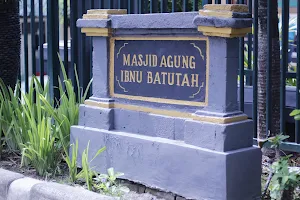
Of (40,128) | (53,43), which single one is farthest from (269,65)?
(53,43)

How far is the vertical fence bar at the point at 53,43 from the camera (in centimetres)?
755

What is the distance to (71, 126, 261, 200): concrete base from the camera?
181 inches

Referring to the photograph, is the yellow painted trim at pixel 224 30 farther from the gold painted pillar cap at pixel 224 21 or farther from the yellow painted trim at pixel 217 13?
the yellow painted trim at pixel 217 13

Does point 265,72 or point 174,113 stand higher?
point 265,72

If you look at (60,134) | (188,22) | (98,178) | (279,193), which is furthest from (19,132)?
(279,193)

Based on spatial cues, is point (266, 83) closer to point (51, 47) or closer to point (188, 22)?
point (188, 22)

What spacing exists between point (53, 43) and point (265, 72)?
2725mm

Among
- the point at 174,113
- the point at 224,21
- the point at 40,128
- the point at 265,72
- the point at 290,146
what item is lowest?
the point at 290,146

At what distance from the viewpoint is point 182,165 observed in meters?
4.87

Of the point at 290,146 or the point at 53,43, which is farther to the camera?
the point at 53,43

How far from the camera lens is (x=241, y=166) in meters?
4.67

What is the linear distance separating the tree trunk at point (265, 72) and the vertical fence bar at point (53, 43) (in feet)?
8.49

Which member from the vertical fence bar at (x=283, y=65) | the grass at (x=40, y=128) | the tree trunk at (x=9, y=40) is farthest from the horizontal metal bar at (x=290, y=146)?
the tree trunk at (x=9, y=40)

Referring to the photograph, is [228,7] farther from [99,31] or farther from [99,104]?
[99,104]
